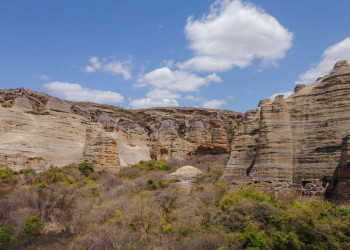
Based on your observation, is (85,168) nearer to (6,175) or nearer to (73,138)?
(73,138)

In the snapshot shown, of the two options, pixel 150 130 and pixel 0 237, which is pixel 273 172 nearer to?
pixel 0 237

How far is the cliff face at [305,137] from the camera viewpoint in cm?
1595

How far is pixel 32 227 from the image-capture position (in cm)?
1420

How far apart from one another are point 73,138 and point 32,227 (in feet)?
57.7

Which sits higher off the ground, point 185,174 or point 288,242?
point 185,174

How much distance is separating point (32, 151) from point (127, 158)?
1412 cm

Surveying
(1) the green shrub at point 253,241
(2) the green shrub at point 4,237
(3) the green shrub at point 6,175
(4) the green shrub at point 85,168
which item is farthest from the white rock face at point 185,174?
(2) the green shrub at point 4,237

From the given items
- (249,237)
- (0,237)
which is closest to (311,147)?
(249,237)

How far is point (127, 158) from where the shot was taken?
38.4m

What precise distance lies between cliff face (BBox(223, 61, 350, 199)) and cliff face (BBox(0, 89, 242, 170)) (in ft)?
55.5

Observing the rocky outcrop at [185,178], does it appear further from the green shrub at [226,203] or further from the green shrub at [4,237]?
the green shrub at [4,237]

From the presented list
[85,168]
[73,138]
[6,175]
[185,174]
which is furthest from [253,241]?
[73,138]

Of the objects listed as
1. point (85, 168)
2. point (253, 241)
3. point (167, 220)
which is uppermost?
point (85, 168)

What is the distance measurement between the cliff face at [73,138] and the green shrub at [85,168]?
0.90 m
